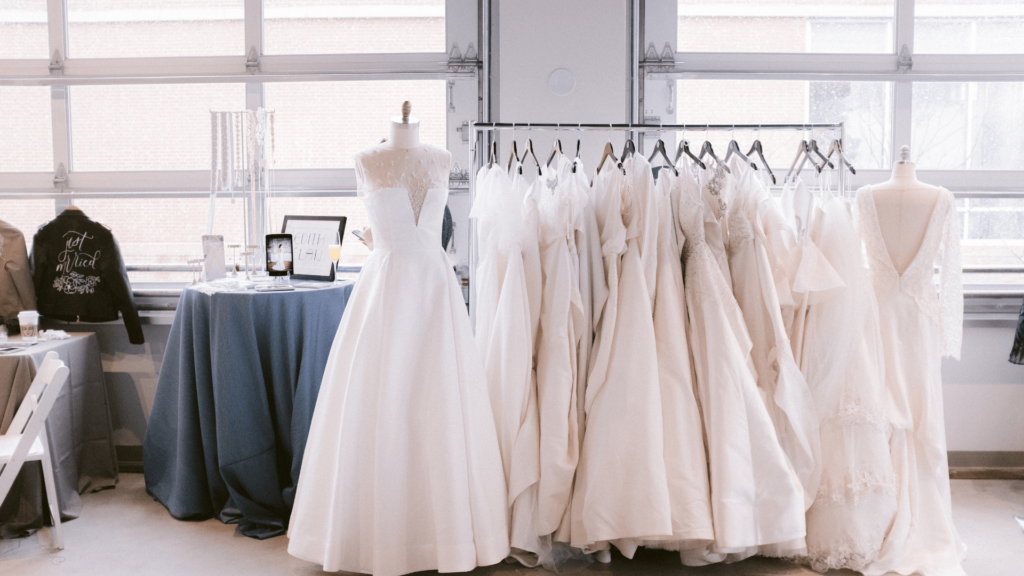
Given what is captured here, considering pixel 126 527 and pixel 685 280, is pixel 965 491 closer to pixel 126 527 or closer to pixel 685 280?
pixel 685 280

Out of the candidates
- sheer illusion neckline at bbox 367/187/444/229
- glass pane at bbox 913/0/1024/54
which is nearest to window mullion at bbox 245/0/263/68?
sheer illusion neckline at bbox 367/187/444/229

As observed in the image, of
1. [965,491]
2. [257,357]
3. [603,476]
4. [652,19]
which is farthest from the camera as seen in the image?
[652,19]

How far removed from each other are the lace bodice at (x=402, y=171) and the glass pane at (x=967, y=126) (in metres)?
2.65

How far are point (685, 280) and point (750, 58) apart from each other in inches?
66.7

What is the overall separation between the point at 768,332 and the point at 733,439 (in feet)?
1.35

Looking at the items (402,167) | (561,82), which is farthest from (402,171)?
(561,82)

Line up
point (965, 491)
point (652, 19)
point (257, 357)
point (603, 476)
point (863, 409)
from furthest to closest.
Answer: point (652, 19)
point (965, 491)
point (257, 357)
point (863, 409)
point (603, 476)

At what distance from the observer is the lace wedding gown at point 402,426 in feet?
7.07

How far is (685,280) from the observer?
238 cm

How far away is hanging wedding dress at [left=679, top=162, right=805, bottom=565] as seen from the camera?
7.12ft

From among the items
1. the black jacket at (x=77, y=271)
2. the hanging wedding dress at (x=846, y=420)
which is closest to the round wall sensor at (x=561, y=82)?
the hanging wedding dress at (x=846, y=420)

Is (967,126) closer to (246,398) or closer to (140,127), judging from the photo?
(246,398)

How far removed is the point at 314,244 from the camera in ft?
10.4

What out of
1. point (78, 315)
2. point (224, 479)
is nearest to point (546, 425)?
point (224, 479)
